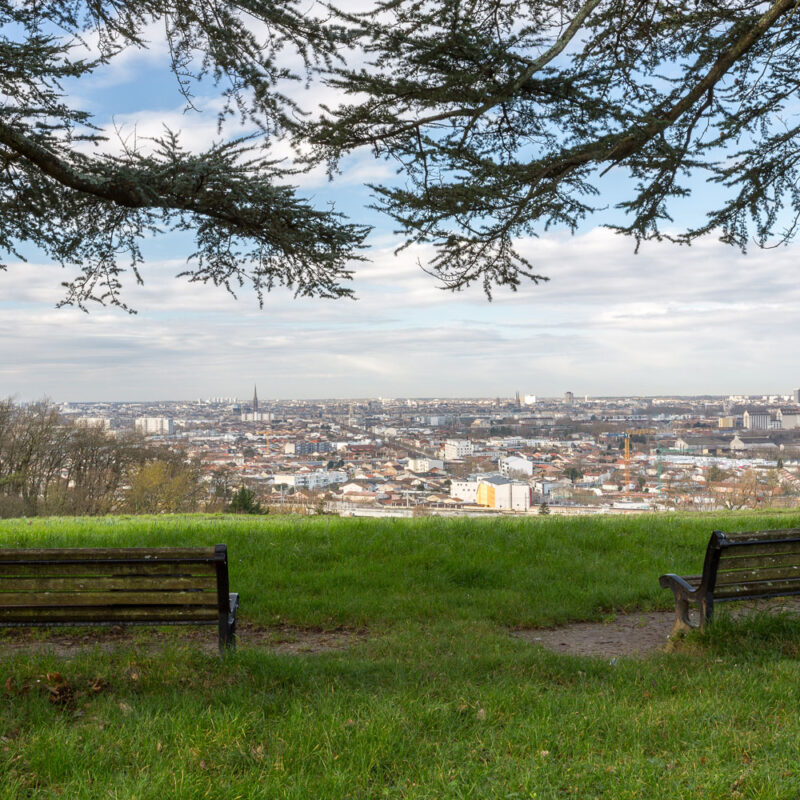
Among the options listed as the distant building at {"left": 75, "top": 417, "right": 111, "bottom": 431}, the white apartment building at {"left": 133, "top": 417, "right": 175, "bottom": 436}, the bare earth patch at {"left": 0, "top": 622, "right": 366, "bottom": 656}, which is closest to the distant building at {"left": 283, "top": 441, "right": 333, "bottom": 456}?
the white apartment building at {"left": 133, "top": 417, "right": 175, "bottom": 436}

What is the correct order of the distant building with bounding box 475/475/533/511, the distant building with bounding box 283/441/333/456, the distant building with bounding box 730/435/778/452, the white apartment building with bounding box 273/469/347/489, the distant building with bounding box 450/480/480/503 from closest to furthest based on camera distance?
the distant building with bounding box 475/475/533/511 → the distant building with bounding box 450/480/480/503 → the white apartment building with bounding box 273/469/347/489 → the distant building with bounding box 730/435/778/452 → the distant building with bounding box 283/441/333/456

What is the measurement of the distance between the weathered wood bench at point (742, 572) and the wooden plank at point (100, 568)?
3452 mm

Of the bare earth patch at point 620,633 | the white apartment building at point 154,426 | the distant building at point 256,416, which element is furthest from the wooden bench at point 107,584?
the distant building at point 256,416

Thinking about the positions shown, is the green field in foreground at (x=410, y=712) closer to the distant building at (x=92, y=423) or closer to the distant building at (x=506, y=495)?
the distant building at (x=506, y=495)

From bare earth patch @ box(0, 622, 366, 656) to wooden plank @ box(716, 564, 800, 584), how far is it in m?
2.82

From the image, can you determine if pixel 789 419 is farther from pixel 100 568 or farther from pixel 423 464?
pixel 100 568

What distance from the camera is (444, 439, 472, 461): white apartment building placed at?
39531 millimetres

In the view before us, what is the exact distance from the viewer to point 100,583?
4.30 m

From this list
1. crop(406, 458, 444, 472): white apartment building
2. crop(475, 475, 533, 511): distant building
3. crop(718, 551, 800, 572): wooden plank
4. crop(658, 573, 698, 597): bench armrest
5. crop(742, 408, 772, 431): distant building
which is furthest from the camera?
crop(742, 408, 772, 431): distant building

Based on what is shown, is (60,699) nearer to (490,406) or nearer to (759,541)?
(759,541)

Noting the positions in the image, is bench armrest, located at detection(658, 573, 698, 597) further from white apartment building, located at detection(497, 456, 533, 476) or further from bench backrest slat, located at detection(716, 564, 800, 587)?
white apartment building, located at detection(497, 456, 533, 476)

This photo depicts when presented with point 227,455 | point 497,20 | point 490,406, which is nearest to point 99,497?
point 227,455

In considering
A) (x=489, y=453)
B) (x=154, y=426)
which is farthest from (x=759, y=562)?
(x=154, y=426)

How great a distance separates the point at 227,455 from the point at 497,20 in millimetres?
32799
